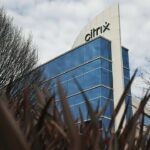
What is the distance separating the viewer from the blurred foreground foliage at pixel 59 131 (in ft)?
1.58

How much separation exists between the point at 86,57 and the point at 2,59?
1041 centimetres

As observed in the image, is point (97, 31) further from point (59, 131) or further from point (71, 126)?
point (71, 126)

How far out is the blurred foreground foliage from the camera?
1.58 feet

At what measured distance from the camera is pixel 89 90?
928 inches

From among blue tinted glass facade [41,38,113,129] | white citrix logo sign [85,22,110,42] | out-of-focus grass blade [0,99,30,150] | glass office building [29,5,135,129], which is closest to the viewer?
out-of-focus grass blade [0,99,30,150]

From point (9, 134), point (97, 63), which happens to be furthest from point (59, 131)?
point (97, 63)

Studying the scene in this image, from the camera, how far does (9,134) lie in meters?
0.47

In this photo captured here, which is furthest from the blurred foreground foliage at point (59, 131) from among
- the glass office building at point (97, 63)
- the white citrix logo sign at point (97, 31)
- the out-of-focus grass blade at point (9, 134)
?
the white citrix logo sign at point (97, 31)

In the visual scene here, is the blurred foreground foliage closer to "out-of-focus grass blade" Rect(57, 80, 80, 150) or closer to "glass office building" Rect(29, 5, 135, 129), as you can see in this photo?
"out-of-focus grass blade" Rect(57, 80, 80, 150)

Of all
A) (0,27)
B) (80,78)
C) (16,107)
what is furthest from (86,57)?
(16,107)

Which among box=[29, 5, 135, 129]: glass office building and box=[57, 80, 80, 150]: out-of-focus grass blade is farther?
box=[29, 5, 135, 129]: glass office building

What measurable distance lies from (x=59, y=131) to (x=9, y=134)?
0.44 m

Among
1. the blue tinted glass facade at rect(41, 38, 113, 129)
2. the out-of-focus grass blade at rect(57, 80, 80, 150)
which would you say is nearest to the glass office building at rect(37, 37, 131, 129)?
the blue tinted glass facade at rect(41, 38, 113, 129)

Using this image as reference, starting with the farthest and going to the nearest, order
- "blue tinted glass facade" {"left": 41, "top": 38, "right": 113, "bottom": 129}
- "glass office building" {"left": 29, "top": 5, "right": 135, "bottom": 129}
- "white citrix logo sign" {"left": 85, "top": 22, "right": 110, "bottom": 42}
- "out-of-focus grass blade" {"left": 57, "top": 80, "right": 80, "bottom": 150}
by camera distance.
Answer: "white citrix logo sign" {"left": 85, "top": 22, "right": 110, "bottom": 42} → "glass office building" {"left": 29, "top": 5, "right": 135, "bottom": 129} → "blue tinted glass facade" {"left": 41, "top": 38, "right": 113, "bottom": 129} → "out-of-focus grass blade" {"left": 57, "top": 80, "right": 80, "bottom": 150}
